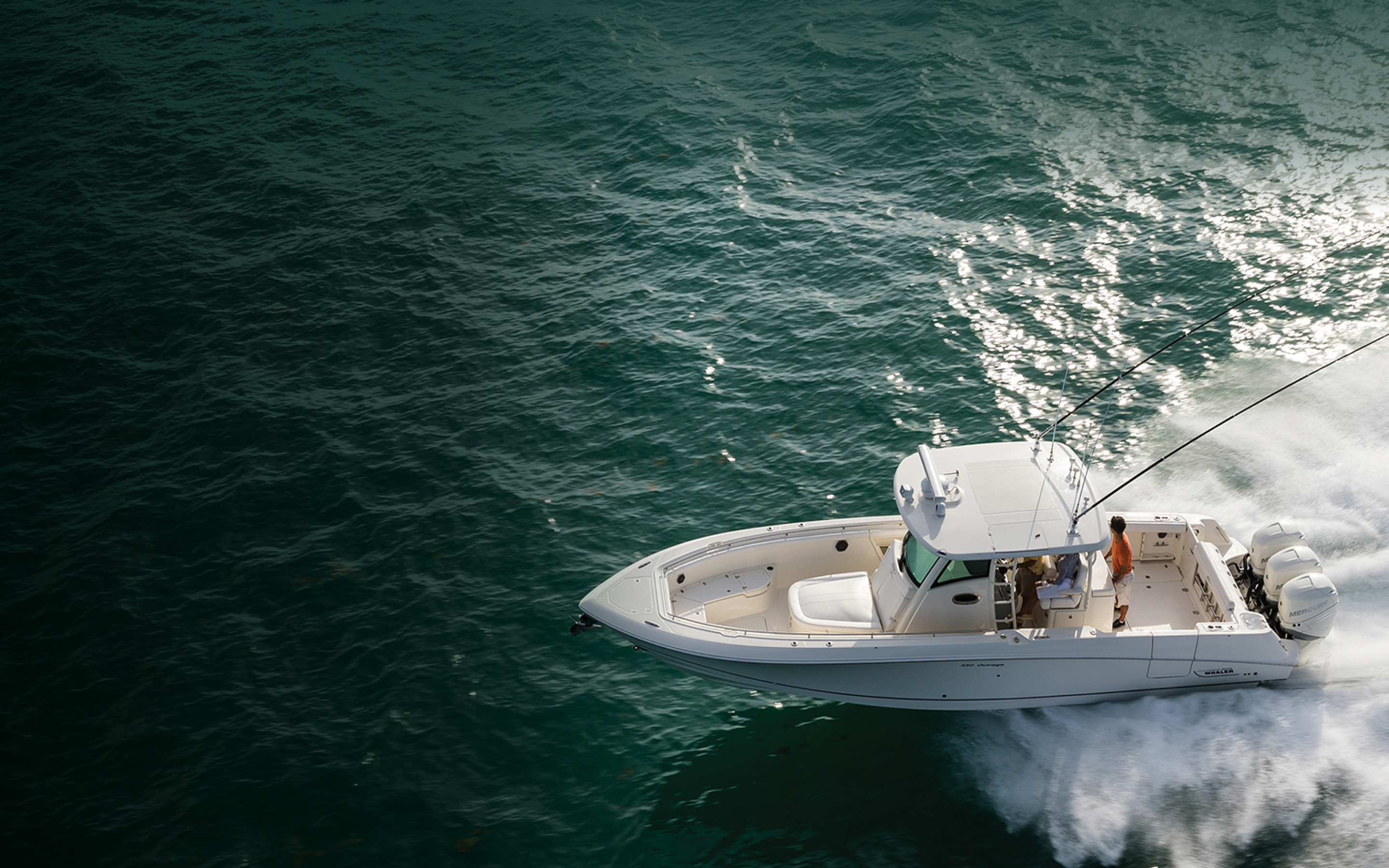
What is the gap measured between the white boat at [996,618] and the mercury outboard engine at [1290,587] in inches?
0.7

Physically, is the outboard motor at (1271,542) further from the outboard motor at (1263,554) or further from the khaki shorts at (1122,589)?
the khaki shorts at (1122,589)

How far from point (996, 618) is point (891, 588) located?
4.26 ft

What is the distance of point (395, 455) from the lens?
60.5 feet

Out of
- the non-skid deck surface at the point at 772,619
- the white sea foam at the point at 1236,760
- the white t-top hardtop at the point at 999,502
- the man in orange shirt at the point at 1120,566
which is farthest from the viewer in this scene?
the non-skid deck surface at the point at 772,619

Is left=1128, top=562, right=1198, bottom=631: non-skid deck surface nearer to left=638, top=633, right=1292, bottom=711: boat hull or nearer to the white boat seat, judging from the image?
left=638, top=633, right=1292, bottom=711: boat hull

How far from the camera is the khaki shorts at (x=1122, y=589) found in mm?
12492

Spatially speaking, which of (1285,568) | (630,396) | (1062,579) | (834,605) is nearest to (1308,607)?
(1285,568)

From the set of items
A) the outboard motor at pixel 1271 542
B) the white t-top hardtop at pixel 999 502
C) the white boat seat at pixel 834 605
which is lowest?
the white boat seat at pixel 834 605

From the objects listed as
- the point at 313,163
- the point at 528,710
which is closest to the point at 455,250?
the point at 313,163

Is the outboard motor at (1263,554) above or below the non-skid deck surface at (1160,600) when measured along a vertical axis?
above

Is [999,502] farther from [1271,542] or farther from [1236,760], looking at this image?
[1236,760]

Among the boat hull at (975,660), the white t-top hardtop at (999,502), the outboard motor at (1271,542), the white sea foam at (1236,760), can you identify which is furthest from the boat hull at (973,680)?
the white t-top hardtop at (999,502)

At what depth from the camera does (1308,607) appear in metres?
12.0

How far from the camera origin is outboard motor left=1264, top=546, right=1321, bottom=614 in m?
12.3
